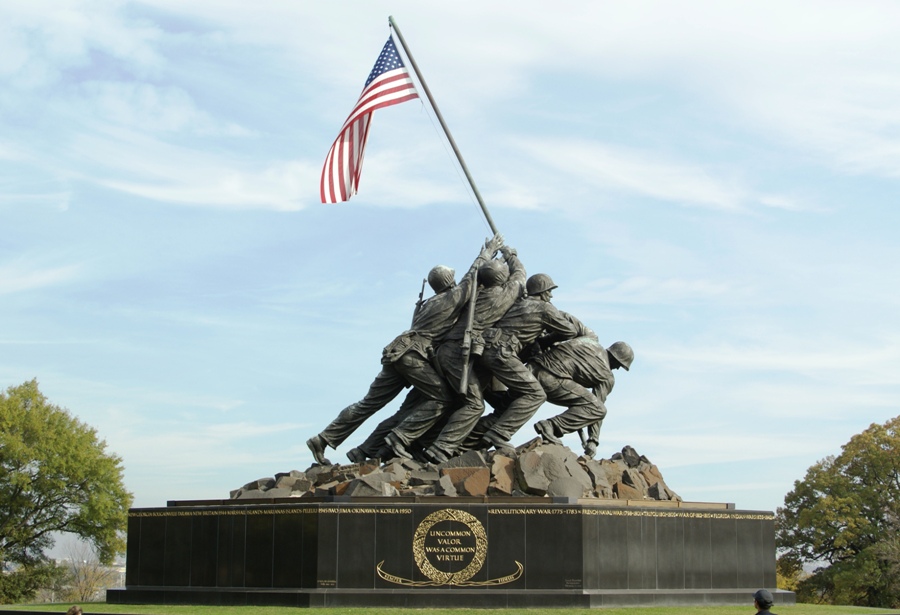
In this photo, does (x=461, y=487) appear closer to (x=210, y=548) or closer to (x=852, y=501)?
(x=210, y=548)

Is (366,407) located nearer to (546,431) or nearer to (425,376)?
(425,376)

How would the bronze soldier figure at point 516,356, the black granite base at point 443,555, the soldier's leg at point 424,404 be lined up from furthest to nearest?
the soldier's leg at point 424,404 → the bronze soldier figure at point 516,356 → the black granite base at point 443,555

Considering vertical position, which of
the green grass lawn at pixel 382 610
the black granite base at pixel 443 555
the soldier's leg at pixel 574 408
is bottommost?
the green grass lawn at pixel 382 610

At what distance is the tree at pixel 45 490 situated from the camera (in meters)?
39.6

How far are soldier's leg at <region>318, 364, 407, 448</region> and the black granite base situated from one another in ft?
10.3

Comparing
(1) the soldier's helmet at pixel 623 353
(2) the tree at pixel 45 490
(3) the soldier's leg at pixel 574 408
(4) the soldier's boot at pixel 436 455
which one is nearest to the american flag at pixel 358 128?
(4) the soldier's boot at pixel 436 455

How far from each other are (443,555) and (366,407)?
470 centimetres

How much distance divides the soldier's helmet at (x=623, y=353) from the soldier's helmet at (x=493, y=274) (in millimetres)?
2611

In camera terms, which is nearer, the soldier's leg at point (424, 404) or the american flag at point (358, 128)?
the soldier's leg at point (424, 404)

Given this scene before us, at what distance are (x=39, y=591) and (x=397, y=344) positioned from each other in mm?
25281

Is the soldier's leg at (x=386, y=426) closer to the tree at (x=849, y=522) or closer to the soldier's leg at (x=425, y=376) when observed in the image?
the soldier's leg at (x=425, y=376)

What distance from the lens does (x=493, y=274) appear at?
22.0 meters

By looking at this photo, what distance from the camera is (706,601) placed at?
19672mm

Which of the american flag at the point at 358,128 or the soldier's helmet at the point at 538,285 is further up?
the american flag at the point at 358,128
